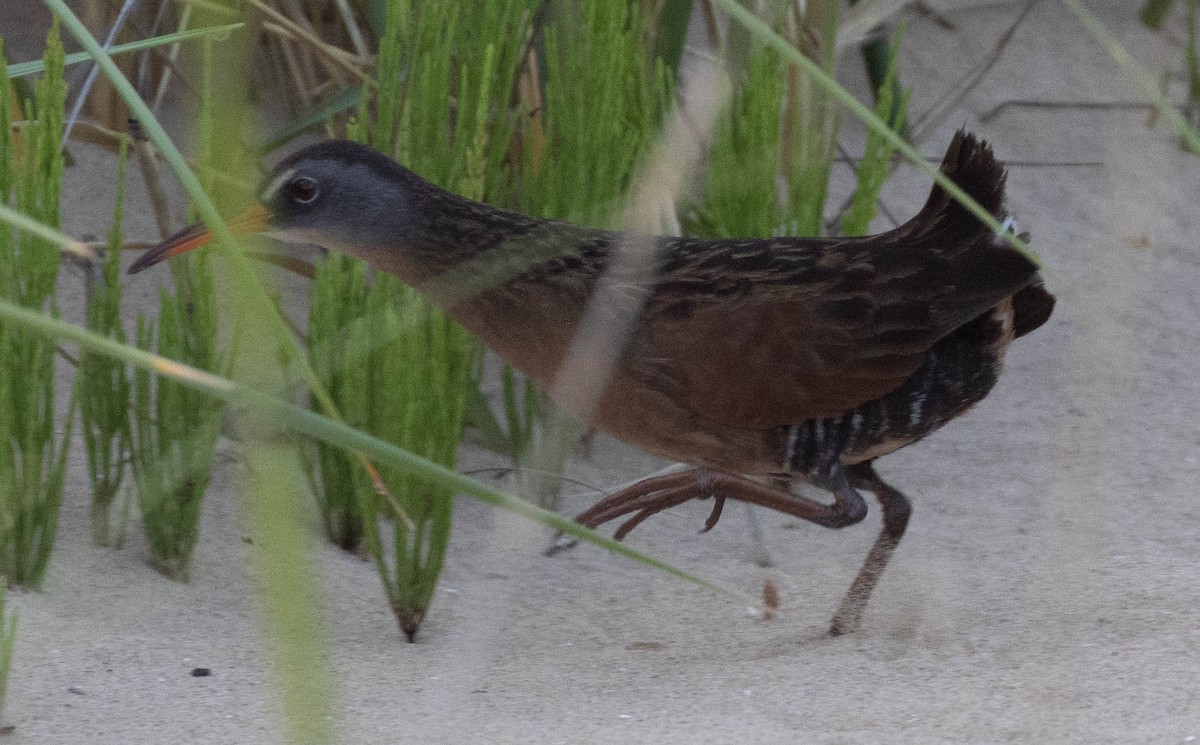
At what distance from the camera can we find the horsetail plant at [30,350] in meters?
1.95

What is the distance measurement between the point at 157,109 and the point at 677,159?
135cm

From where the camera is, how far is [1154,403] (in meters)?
3.31

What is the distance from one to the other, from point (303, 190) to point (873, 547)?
1.09 meters

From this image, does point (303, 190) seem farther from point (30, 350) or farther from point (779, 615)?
point (779, 615)

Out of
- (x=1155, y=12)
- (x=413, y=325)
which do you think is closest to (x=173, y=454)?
(x=413, y=325)

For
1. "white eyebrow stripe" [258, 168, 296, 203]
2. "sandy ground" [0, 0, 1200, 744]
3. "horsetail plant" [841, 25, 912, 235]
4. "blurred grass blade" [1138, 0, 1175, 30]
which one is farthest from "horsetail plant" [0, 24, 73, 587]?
"blurred grass blade" [1138, 0, 1175, 30]

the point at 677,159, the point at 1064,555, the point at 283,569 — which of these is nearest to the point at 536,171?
the point at 677,159

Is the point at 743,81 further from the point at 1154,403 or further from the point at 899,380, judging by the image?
the point at 1154,403

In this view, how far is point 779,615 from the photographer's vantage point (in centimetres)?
246

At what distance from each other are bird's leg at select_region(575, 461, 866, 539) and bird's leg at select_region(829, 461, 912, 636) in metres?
0.09

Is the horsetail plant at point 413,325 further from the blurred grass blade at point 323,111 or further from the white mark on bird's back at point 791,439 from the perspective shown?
the white mark on bird's back at point 791,439

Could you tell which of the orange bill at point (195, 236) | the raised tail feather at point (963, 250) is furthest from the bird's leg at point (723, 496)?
the orange bill at point (195, 236)

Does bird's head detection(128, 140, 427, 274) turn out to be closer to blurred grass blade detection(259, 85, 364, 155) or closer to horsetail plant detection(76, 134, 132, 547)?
horsetail plant detection(76, 134, 132, 547)

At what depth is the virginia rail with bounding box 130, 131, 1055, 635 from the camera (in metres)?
2.15
